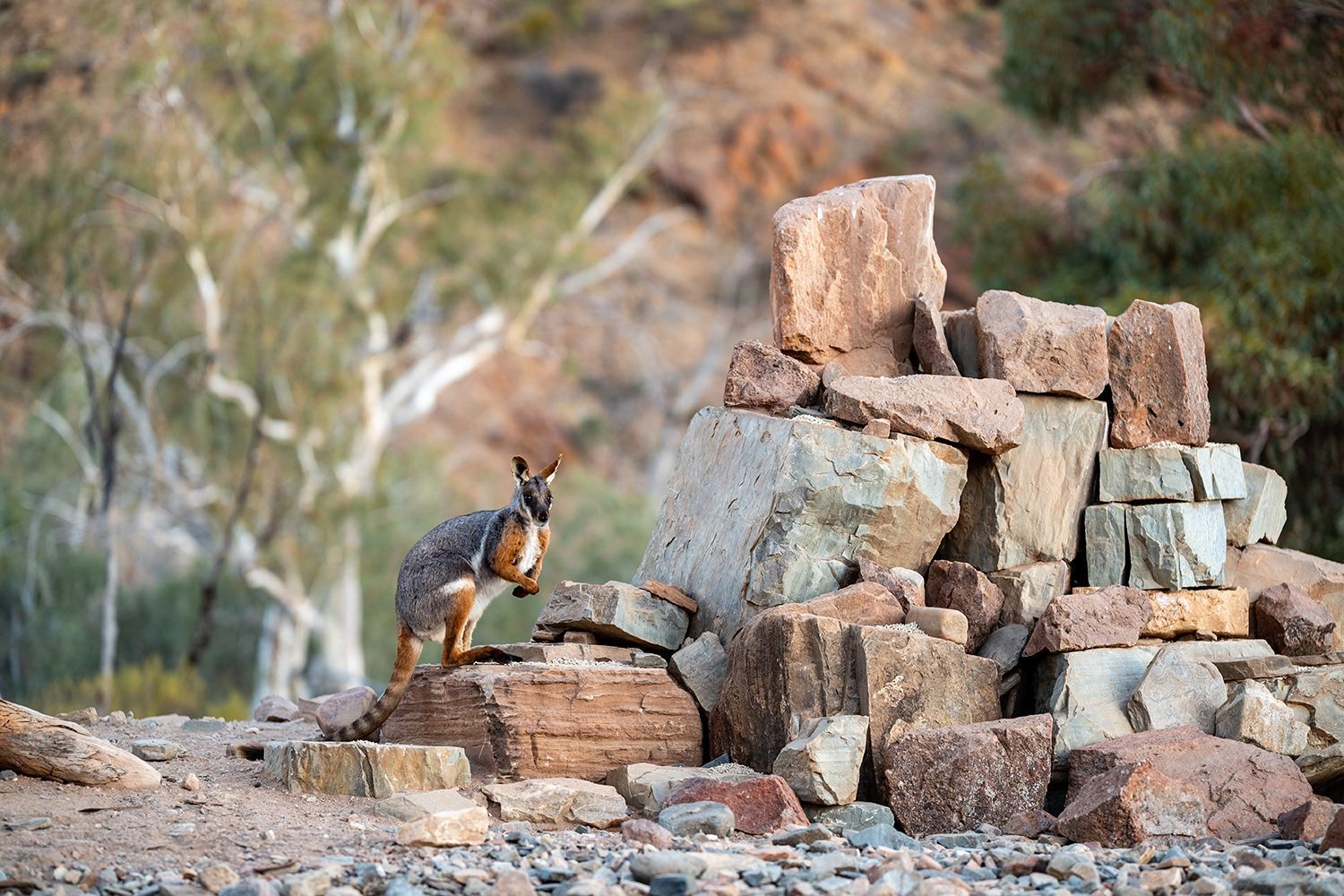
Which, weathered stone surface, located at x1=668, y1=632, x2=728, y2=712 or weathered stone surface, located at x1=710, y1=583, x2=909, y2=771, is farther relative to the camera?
weathered stone surface, located at x1=668, y1=632, x2=728, y2=712

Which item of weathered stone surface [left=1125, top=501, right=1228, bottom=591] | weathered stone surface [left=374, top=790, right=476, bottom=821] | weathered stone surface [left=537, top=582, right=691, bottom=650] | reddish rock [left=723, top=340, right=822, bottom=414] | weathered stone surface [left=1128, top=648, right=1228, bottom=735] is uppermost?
reddish rock [left=723, top=340, right=822, bottom=414]

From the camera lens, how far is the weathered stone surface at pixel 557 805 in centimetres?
696

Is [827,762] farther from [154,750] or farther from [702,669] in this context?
[154,750]

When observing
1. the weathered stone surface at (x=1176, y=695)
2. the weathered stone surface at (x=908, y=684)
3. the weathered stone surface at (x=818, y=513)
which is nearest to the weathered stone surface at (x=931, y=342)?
the weathered stone surface at (x=818, y=513)

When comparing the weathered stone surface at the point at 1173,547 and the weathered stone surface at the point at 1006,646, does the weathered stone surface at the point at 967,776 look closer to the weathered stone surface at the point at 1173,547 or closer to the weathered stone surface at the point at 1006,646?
the weathered stone surface at the point at 1006,646

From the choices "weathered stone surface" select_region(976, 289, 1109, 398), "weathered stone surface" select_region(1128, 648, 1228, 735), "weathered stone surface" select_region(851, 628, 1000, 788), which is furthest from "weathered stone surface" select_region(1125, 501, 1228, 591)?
"weathered stone surface" select_region(851, 628, 1000, 788)

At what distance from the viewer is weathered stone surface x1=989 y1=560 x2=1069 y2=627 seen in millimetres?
8336

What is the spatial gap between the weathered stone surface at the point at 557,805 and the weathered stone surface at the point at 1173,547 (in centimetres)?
364

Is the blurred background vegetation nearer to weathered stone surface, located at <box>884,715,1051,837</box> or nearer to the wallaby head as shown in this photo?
the wallaby head

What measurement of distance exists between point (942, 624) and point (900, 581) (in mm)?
588

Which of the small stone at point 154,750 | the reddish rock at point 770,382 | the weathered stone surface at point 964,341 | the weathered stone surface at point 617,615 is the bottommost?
the small stone at point 154,750

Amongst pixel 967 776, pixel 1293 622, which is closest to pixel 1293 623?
pixel 1293 622

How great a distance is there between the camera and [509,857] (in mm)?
5996

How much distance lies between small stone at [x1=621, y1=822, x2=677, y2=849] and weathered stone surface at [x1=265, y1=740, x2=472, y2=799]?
108cm
